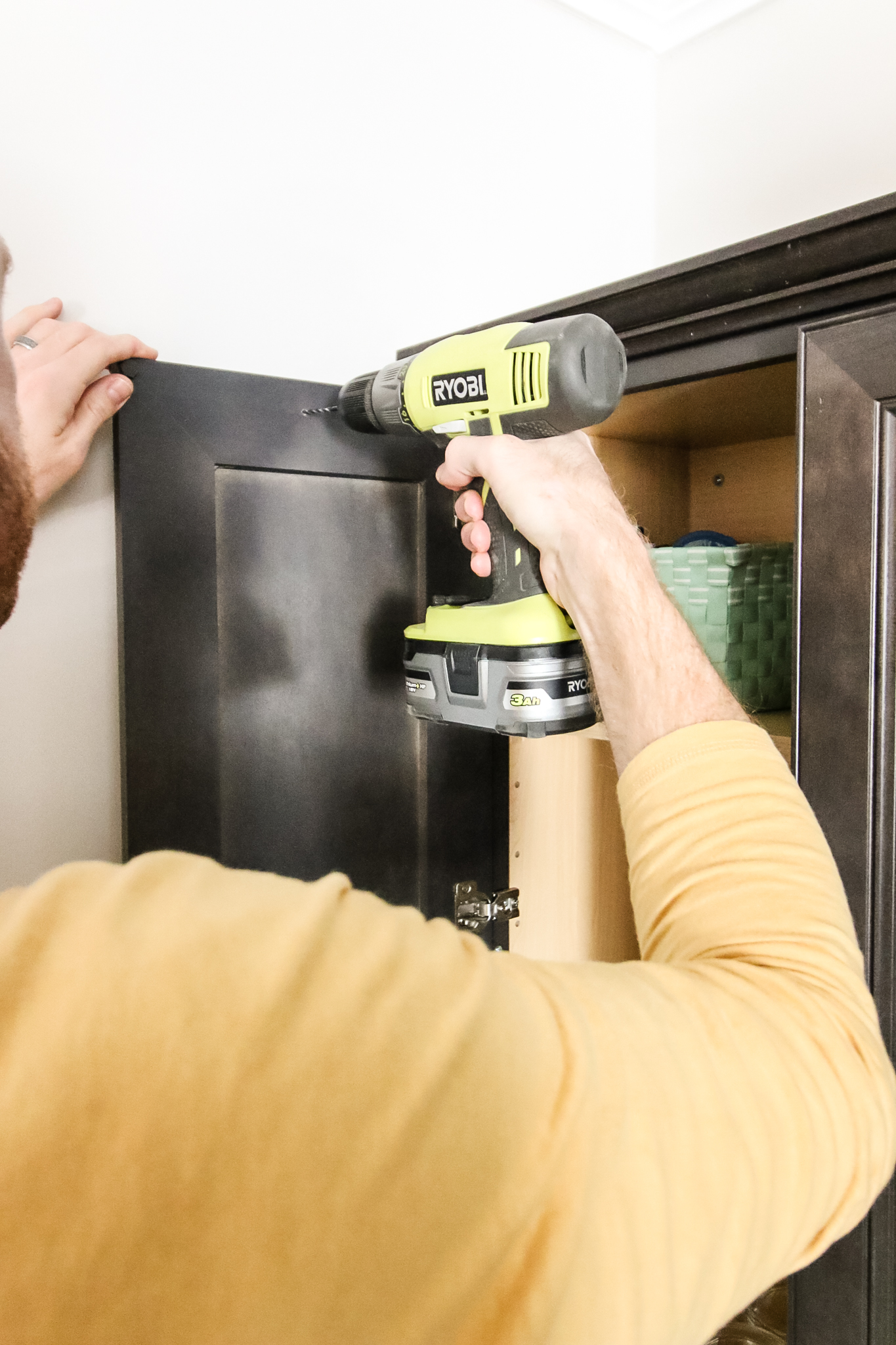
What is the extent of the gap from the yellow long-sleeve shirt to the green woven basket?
64cm

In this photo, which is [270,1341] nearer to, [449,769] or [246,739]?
[246,739]

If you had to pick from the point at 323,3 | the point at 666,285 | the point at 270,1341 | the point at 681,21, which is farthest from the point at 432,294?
the point at 270,1341

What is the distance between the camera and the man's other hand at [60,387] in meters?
0.96

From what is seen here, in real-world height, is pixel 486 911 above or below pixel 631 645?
below

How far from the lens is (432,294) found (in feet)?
4.45

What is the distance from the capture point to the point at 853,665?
789 millimetres

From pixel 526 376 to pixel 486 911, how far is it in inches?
33.5

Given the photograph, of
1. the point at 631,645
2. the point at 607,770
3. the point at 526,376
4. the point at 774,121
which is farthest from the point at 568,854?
the point at 774,121

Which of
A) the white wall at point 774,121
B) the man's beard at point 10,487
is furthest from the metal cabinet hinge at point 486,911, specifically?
the white wall at point 774,121

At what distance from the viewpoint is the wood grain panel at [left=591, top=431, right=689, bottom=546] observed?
1.38 m

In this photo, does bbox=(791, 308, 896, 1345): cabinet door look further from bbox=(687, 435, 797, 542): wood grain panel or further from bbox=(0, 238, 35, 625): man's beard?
bbox=(0, 238, 35, 625): man's beard

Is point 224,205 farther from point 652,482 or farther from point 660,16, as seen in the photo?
point 660,16

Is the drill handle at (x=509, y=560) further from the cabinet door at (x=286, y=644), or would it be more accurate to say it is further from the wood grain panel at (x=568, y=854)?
the wood grain panel at (x=568, y=854)

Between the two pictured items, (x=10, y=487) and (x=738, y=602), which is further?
(x=738, y=602)
